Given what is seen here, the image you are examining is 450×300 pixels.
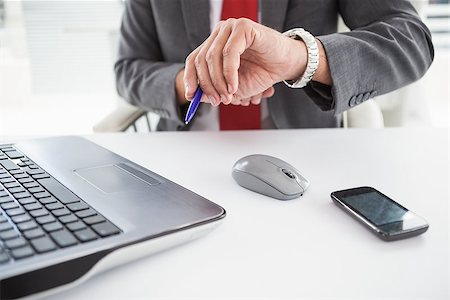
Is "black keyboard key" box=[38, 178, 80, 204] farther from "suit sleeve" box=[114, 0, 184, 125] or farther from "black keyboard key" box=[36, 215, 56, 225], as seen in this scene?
"suit sleeve" box=[114, 0, 184, 125]

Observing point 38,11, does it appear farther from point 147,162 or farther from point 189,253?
point 189,253

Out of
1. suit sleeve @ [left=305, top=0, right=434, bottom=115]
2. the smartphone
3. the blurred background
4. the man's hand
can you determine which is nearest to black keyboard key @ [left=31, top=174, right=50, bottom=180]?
the man's hand

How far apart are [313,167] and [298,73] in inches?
6.0

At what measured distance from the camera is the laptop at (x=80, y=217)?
324 mm

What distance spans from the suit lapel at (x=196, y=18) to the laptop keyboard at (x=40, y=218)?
494 millimetres

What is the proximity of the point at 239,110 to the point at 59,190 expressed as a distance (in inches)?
Answer: 20.3

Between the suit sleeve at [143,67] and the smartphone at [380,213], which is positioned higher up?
the suit sleeve at [143,67]

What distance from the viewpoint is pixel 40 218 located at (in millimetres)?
384

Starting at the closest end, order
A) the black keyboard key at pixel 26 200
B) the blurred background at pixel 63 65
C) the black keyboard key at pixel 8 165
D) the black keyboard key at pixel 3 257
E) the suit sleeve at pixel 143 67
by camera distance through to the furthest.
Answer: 1. the black keyboard key at pixel 3 257
2. the black keyboard key at pixel 26 200
3. the black keyboard key at pixel 8 165
4. the suit sleeve at pixel 143 67
5. the blurred background at pixel 63 65

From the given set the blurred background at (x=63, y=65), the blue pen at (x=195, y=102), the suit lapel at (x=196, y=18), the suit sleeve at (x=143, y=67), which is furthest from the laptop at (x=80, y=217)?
the blurred background at (x=63, y=65)

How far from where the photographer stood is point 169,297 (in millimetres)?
343

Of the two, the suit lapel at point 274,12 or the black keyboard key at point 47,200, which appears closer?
the black keyboard key at point 47,200

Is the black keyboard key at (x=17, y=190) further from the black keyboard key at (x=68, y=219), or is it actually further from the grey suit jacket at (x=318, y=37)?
the grey suit jacket at (x=318, y=37)

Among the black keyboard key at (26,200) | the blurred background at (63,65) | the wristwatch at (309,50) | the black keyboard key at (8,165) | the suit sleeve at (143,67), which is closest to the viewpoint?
the black keyboard key at (26,200)
